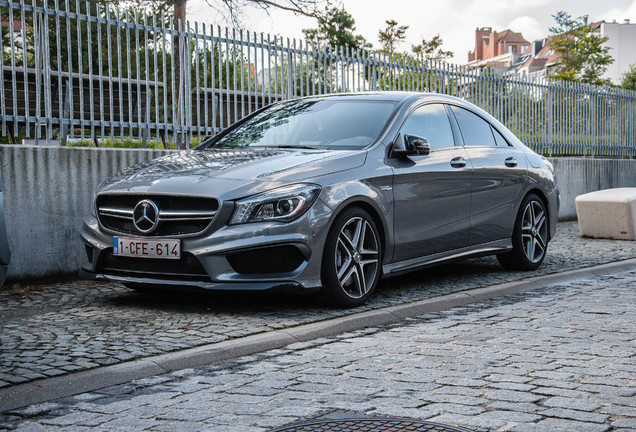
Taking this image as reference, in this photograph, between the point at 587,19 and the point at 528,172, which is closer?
the point at 528,172

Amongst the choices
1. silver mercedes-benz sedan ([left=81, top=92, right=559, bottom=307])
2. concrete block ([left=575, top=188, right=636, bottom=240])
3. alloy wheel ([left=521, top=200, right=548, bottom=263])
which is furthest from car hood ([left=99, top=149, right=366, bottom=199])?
concrete block ([left=575, top=188, right=636, bottom=240])

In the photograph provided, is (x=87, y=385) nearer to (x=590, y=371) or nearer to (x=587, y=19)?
A: (x=590, y=371)

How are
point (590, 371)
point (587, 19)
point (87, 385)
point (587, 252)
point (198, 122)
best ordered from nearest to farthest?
point (87, 385) → point (590, 371) → point (198, 122) → point (587, 252) → point (587, 19)

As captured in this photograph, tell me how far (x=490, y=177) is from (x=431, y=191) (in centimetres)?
108

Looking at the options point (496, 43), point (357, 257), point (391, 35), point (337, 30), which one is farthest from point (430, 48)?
point (496, 43)

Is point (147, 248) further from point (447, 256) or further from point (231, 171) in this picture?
point (447, 256)

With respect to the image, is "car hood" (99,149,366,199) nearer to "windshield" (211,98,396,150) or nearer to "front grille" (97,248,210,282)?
"windshield" (211,98,396,150)

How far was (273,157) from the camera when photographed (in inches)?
263

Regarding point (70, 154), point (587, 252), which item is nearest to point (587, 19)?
point (587, 252)

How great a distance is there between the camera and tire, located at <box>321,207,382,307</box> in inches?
248

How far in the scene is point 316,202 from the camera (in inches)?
243

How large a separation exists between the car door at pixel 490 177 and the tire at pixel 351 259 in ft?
5.13

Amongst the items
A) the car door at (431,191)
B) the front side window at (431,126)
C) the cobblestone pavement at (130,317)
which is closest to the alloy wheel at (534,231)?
the cobblestone pavement at (130,317)

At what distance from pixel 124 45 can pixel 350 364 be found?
5087mm
